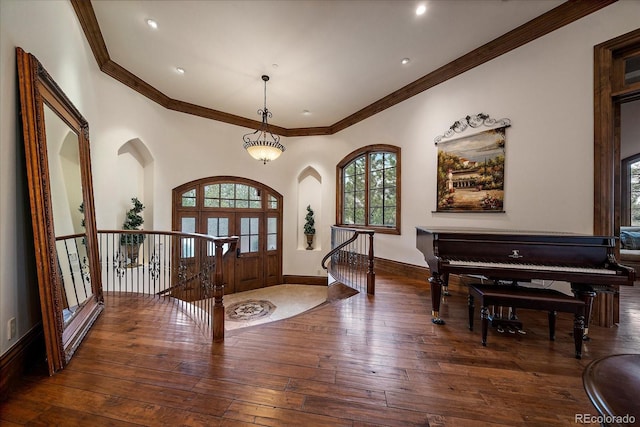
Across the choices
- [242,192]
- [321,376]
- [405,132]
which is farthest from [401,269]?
[242,192]

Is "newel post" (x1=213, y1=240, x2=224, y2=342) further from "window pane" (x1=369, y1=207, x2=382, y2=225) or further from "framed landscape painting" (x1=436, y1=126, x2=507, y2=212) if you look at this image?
"window pane" (x1=369, y1=207, x2=382, y2=225)

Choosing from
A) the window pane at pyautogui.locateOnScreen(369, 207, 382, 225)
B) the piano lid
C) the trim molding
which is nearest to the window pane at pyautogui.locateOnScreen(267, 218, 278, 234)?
the trim molding

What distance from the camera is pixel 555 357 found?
1.98 metres

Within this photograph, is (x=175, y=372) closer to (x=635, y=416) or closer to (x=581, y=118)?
(x=635, y=416)

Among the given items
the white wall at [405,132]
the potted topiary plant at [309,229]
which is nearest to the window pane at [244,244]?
the potted topiary plant at [309,229]

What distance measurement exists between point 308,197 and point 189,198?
299 cm

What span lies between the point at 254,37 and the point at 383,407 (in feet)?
13.3

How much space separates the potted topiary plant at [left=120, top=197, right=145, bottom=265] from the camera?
403 cm

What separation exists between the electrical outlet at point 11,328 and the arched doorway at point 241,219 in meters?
3.67

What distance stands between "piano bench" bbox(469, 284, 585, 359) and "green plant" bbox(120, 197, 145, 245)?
4.86m

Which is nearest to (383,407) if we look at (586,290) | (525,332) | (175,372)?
(175,372)

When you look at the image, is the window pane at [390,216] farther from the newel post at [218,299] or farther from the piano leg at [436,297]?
the newel post at [218,299]

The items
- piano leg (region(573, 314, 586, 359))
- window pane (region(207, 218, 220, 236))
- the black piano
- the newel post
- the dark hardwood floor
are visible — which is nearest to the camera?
the dark hardwood floor

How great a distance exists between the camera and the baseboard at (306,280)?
6613 mm
